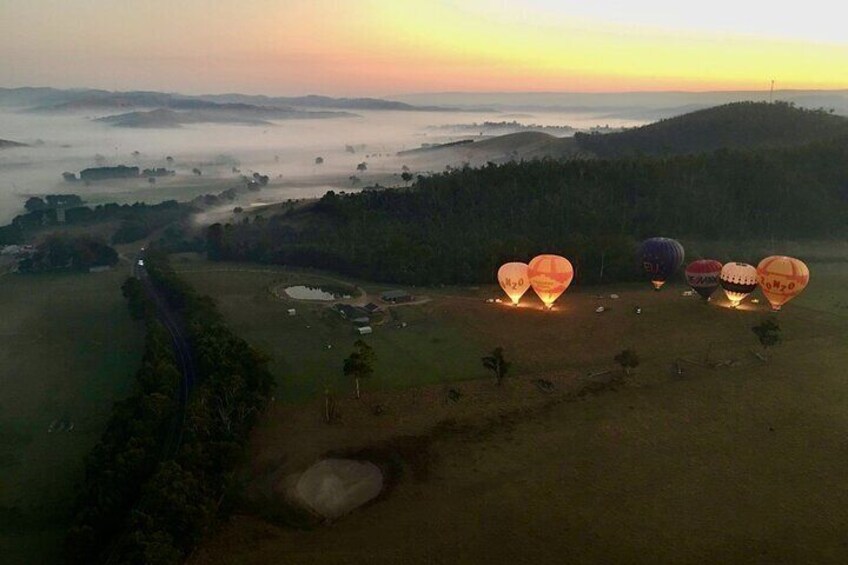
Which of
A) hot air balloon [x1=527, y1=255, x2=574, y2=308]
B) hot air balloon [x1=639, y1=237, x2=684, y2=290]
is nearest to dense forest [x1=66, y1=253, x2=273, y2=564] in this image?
hot air balloon [x1=527, y1=255, x2=574, y2=308]

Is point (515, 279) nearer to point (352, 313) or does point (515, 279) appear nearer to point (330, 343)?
point (352, 313)

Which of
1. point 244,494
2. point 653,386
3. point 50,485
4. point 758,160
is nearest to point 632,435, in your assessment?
point 653,386

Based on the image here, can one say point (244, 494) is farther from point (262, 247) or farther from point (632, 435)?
point (262, 247)

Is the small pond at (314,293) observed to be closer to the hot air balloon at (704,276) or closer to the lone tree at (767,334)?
the hot air balloon at (704,276)

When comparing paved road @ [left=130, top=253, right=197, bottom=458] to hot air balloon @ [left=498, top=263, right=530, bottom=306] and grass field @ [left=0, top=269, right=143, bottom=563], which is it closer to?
grass field @ [left=0, top=269, right=143, bottom=563]

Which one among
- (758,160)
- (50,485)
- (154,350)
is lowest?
(50,485)

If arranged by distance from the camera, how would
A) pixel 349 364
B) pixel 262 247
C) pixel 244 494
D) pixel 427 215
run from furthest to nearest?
pixel 427 215
pixel 262 247
pixel 349 364
pixel 244 494

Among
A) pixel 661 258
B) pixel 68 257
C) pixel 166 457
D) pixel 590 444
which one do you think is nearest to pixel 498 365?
pixel 590 444

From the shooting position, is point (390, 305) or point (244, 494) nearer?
point (244, 494)

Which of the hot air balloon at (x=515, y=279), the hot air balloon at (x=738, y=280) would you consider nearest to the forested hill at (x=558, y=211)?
the hot air balloon at (x=515, y=279)
